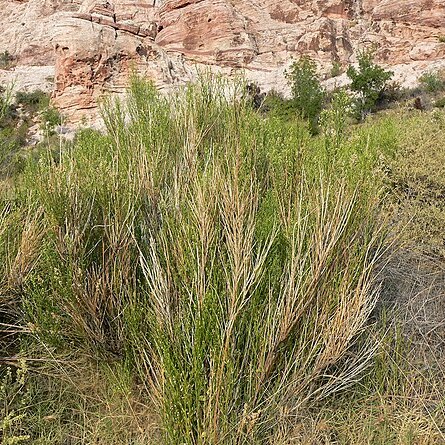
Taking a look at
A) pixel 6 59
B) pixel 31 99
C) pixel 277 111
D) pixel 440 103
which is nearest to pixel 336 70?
pixel 440 103

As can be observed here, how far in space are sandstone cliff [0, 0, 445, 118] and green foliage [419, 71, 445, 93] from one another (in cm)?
237

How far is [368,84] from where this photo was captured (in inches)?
892

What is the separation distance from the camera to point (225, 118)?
3.52 m

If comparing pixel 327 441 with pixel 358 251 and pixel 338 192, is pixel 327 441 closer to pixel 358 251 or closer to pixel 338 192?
pixel 358 251

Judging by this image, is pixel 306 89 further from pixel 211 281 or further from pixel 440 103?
pixel 211 281

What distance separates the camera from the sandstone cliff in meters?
21.6

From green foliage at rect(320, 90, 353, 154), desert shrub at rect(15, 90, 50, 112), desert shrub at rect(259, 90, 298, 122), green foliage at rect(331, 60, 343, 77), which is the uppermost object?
green foliage at rect(320, 90, 353, 154)

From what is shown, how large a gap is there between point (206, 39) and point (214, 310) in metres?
32.4

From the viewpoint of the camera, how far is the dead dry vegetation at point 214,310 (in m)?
1.63

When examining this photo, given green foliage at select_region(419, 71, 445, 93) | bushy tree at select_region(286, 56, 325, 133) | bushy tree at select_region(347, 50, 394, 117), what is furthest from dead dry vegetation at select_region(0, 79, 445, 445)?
green foliage at select_region(419, 71, 445, 93)

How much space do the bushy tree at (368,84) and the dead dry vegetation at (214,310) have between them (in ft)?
69.6

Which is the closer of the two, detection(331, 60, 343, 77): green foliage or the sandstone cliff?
the sandstone cliff

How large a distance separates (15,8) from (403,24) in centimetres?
3732

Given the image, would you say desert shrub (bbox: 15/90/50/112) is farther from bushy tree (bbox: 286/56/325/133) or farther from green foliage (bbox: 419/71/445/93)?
green foliage (bbox: 419/71/445/93)
